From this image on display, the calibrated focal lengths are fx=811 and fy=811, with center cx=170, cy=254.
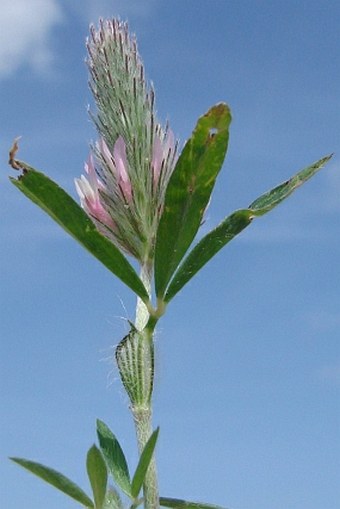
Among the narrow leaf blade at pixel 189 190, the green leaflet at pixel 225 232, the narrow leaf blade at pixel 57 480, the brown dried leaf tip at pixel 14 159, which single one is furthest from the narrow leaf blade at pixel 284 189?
the narrow leaf blade at pixel 57 480

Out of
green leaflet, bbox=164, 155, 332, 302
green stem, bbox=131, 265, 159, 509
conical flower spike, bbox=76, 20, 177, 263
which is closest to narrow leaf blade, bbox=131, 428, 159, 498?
green stem, bbox=131, 265, 159, 509

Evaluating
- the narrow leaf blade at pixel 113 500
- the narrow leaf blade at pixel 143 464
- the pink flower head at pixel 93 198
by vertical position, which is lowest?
the narrow leaf blade at pixel 113 500

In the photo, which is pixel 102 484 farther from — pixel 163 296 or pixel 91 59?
pixel 91 59

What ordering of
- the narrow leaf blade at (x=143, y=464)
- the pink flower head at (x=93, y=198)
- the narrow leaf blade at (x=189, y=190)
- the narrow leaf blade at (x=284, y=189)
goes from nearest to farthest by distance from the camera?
the narrow leaf blade at (x=143, y=464) → the narrow leaf blade at (x=189, y=190) → the narrow leaf blade at (x=284, y=189) → the pink flower head at (x=93, y=198)

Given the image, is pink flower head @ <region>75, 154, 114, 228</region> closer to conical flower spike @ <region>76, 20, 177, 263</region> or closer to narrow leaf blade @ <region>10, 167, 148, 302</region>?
conical flower spike @ <region>76, 20, 177, 263</region>

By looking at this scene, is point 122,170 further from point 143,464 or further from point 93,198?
point 143,464

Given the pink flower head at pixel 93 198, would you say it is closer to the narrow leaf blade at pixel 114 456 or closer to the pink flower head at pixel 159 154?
the pink flower head at pixel 159 154

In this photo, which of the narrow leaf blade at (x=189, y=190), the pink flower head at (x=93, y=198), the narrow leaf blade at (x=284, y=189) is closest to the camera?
the narrow leaf blade at (x=189, y=190)

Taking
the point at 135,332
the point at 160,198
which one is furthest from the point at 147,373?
the point at 160,198
